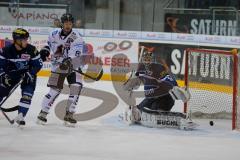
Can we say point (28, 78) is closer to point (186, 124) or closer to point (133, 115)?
point (133, 115)

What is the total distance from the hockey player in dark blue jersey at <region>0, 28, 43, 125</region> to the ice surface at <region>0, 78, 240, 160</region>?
1.03 feet

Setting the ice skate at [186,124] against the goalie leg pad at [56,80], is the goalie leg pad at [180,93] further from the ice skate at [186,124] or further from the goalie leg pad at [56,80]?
the goalie leg pad at [56,80]

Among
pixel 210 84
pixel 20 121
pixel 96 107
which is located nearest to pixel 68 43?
pixel 20 121

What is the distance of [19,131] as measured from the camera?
219 inches

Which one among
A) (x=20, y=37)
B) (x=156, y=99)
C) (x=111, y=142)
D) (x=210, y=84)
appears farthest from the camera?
(x=210, y=84)

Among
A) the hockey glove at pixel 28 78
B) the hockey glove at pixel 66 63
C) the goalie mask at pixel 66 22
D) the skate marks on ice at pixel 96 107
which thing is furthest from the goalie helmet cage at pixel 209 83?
the hockey glove at pixel 28 78

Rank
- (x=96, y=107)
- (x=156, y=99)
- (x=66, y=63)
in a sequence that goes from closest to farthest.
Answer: (x=66, y=63) → (x=156, y=99) → (x=96, y=107)

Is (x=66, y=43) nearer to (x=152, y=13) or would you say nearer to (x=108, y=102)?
(x=108, y=102)

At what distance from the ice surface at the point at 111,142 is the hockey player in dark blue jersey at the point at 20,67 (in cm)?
31

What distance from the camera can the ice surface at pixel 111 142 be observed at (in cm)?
462

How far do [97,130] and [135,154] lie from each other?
43.7 inches

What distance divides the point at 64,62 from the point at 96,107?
1.38 metres

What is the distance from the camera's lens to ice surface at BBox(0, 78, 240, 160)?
182 inches

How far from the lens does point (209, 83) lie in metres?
7.10
